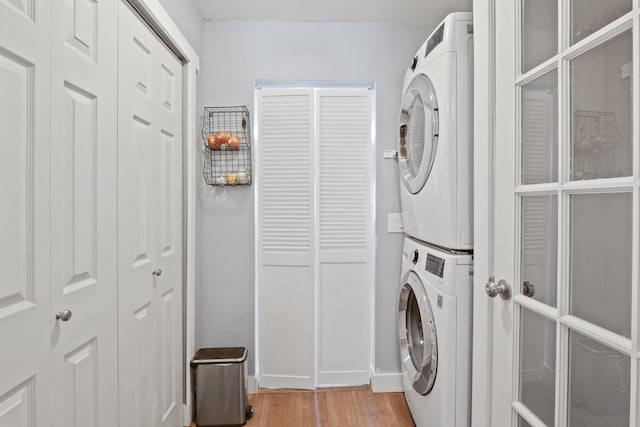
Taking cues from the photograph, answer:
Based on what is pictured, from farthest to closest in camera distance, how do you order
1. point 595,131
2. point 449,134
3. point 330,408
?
point 330,408 → point 449,134 → point 595,131

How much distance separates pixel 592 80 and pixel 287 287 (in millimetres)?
1990

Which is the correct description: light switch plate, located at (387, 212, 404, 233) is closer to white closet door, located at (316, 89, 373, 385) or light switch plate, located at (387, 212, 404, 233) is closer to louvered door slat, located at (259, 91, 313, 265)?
white closet door, located at (316, 89, 373, 385)

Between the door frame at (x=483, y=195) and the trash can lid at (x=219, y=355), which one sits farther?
the trash can lid at (x=219, y=355)

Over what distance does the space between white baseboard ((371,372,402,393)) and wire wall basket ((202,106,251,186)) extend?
1506 mm

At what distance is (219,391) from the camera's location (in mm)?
2111

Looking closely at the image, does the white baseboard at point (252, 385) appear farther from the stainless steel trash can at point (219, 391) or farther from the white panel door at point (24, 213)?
the white panel door at point (24, 213)

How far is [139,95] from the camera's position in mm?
1571

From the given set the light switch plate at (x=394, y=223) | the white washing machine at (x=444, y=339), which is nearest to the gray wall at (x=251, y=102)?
the light switch plate at (x=394, y=223)

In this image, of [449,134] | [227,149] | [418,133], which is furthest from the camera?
[227,149]

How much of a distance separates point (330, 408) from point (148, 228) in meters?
1.50

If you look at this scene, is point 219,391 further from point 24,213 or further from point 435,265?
point 24,213

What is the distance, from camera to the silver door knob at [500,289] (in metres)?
1.18

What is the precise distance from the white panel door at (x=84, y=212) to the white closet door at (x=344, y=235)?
1360mm

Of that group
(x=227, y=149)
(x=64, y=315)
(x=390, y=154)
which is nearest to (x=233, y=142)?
(x=227, y=149)
